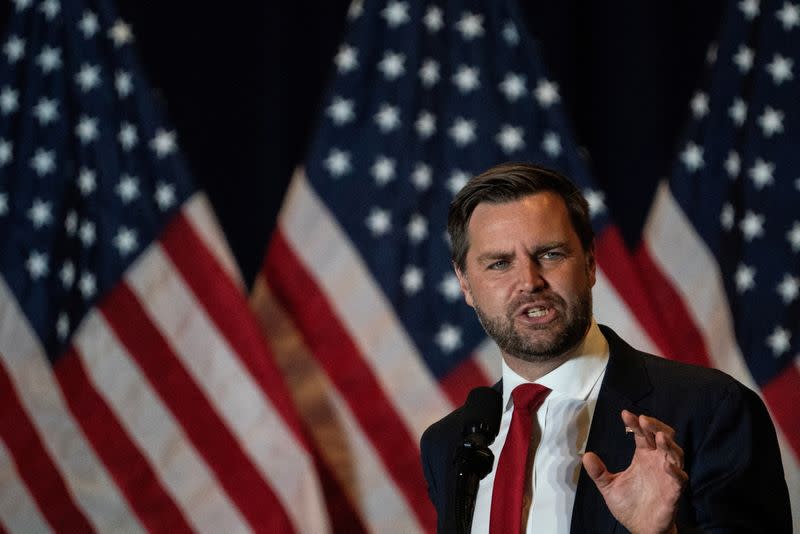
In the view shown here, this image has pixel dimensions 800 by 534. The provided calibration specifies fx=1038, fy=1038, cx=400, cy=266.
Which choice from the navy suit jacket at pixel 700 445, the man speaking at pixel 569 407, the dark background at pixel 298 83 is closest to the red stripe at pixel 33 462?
the dark background at pixel 298 83

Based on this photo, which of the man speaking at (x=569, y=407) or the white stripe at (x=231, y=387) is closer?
the man speaking at (x=569, y=407)

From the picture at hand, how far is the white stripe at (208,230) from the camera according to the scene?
11.4ft

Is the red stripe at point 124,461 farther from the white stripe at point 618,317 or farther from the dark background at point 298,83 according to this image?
the white stripe at point 618,317

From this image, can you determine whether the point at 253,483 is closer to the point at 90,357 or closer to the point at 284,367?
the point at 284,367

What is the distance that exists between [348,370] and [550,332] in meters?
1.64

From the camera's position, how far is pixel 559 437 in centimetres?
197

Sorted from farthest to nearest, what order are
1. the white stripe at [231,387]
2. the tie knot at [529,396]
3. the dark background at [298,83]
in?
the dark background at [298,83], the white stripe at [231,387], the tie knot at [529,396]

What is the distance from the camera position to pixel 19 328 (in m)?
3.50

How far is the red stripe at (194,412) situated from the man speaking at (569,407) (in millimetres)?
1218

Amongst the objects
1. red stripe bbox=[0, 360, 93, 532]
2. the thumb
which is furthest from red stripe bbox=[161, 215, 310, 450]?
the thumb

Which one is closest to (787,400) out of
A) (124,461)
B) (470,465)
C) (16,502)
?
(470,465)

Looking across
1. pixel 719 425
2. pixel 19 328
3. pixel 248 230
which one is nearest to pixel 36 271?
pixel 19 328

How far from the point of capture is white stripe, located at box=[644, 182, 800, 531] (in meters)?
3.54

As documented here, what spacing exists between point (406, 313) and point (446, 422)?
122cm
